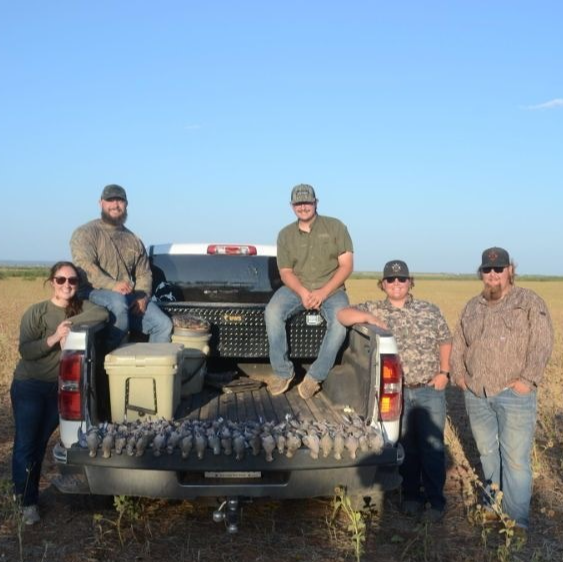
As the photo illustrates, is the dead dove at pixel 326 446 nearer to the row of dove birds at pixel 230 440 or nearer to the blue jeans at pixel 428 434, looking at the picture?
the row of dove birds at pixel 230 440

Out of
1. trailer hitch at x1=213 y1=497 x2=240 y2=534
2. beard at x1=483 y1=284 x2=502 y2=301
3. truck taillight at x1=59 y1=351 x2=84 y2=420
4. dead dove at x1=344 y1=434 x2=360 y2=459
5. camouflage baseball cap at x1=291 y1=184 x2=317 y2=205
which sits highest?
camouflage baseball cap at x1=291 y1=184 x2=317 y2=205

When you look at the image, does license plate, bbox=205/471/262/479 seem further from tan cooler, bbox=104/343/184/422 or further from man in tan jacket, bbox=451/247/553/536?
man in tan jacket, bbox=451/247/553/536

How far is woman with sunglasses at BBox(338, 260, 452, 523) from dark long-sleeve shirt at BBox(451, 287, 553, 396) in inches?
9.3

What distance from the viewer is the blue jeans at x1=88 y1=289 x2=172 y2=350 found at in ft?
18.4

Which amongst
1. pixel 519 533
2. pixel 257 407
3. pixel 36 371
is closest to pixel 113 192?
pixel 36 371

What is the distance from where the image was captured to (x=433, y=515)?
17.7 ft

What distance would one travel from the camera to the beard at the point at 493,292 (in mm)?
5148

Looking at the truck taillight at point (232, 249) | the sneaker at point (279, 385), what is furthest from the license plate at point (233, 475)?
the truck taillight at point (232, 249)

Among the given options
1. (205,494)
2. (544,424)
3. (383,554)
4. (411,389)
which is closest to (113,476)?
(205,494)

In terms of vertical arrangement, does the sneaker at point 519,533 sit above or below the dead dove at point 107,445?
below

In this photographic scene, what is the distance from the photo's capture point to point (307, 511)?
5574mm

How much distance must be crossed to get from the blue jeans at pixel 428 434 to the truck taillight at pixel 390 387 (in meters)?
0.73

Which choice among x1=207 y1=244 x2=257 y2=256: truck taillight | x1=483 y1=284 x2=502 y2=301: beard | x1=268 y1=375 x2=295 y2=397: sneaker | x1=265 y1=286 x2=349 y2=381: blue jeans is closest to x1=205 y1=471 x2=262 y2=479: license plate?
x1=265 y1=286 x2=349 y2=381: blue jeans

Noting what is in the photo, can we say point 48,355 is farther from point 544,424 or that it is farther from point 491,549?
point 544,424
